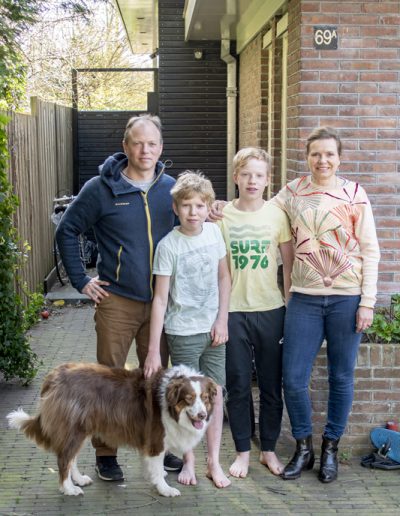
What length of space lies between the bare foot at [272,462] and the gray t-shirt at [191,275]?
0.99 metres

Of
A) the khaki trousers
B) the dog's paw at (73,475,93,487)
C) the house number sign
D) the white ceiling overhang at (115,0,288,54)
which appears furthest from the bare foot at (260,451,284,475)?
the white ceiling overhang at (115,0,288,54)

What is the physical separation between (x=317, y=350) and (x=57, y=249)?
5.77 m

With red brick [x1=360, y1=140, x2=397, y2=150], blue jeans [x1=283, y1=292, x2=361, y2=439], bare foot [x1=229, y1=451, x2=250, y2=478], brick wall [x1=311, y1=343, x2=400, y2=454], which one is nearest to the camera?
blue jeans [x1=283, y1=292, x2=361, y2=439]

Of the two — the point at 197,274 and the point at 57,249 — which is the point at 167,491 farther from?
the point at 57,249

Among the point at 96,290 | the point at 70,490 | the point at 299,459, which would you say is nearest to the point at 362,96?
the point at 96,290

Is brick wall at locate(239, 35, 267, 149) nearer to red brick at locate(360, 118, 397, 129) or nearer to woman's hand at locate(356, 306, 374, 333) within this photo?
red brick at locate(360, 118, 397, 129)

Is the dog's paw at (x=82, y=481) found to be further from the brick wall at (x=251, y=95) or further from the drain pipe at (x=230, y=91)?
the drain pipe at (x=230, y=91)

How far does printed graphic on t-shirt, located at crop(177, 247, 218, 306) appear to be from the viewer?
450 centimetres

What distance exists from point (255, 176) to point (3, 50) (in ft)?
6.57

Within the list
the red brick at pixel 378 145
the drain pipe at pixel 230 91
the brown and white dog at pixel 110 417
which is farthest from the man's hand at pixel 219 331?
the drain pipe at pixel 230 91

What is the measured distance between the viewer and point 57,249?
9.91 m

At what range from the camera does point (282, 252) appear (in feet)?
15.7

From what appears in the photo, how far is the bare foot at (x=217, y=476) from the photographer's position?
15.4ft

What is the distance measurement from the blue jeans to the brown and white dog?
2.06 ft
